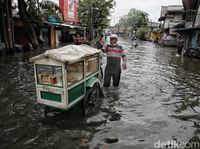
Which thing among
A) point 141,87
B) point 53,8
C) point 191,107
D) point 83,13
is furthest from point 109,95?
point 83,13

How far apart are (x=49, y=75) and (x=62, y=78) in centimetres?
48

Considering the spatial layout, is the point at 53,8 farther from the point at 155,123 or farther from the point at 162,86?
the point at 155,123

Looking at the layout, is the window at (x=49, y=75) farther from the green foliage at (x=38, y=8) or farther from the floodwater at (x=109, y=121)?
the green foliage at (x=38, y=8)

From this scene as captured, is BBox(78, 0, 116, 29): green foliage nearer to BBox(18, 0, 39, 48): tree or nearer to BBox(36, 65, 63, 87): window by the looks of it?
BBox(18, 0, 39, 48): tree

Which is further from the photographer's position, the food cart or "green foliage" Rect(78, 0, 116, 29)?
"green foliage" Rect(78, 0, 116, 29)

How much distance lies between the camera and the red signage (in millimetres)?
25259

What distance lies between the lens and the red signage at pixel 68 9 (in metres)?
25.3

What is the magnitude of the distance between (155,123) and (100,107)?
1.71 metres

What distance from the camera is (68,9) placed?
27.1m

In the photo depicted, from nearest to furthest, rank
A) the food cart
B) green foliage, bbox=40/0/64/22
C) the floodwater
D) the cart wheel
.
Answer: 1. the floodwater
2. the food cart
3. the cart wheel
4. green foliage, bbox=40/0/64/22

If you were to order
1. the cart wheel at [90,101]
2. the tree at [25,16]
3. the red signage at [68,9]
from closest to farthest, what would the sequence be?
1. the cart wheel at [90,101]
2. the tree at [25,16]
3. the red signage at [68,9]

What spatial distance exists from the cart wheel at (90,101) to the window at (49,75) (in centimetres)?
89

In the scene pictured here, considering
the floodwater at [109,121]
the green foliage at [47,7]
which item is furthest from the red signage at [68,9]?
the floodwater at [109,121]

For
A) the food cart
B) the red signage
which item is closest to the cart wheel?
the food cart
